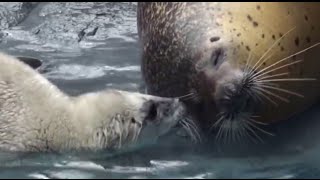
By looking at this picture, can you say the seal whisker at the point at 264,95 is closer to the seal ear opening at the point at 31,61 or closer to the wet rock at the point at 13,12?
the seal ear opening at the point at 31,61

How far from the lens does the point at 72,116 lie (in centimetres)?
683

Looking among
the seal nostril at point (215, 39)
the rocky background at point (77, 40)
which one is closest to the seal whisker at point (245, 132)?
the seal nostril at point (215, 39)

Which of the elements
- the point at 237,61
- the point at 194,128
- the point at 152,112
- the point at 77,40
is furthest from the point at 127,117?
the point at 77,40

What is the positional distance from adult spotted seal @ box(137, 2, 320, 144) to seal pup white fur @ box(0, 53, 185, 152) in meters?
0.18

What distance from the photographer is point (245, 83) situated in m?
6.34

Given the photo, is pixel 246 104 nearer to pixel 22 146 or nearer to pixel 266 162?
pixel 266 162

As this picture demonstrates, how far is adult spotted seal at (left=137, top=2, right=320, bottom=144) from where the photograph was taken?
642cm

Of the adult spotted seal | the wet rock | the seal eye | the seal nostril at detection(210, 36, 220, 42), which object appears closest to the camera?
Answer: the adult spotted seal

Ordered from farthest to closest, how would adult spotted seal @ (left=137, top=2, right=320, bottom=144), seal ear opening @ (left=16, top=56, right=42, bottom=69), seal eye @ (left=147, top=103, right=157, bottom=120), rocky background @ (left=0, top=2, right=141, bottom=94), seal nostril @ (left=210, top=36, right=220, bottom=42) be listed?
rocky background @ (left=0, top=2, right=141, bottom=94) → seal ear opening @ (left=16, top=56, right=42, bottom=69) → seal eye @ (left=147, top=103, right=157, bottom=120) → seal nostril @ (left=210, top=36, right=220, bottom=42) → adult spotted seal @ (left=137, top=2, right=320, bottom=144)

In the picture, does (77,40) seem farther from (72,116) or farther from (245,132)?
(245,132)

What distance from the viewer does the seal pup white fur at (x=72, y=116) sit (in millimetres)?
6719

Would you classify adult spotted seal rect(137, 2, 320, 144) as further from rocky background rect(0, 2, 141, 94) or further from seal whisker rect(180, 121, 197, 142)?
rocky background rect(0, 2, 141, 94)

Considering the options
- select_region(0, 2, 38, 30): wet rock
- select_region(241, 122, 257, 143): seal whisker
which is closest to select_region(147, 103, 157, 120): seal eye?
select_region(241, 122, 257, 143): seal whisker

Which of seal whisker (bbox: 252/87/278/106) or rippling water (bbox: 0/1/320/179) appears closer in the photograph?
rippling water (bbox: 0/1/320/179)
